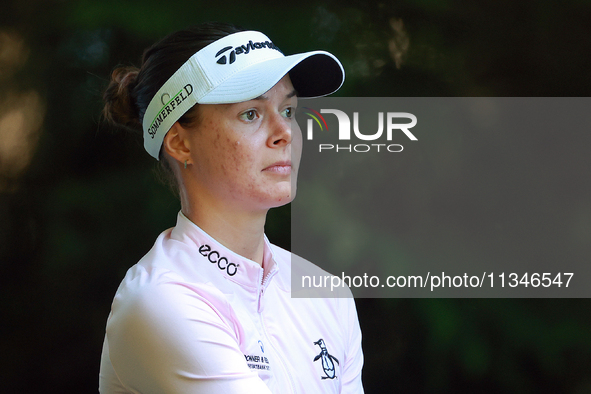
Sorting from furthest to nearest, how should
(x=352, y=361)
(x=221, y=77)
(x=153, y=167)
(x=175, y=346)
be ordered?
(x=153, y=167)
(x=352, y=361)
(x=221, y=77)
(x=175, y=346)

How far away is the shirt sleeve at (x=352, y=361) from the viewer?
1.65 meters

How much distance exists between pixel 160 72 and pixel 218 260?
471mm

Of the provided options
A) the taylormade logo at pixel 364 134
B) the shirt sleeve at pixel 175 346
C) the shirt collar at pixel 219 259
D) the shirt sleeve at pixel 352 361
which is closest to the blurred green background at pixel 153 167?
the taylormade logo at pixel 364 134

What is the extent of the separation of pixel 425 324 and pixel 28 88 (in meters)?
1.56

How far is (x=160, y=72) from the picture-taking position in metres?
1.53

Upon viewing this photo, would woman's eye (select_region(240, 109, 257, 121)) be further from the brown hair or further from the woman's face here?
the brown hair

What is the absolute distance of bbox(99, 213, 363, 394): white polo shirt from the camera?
1.25 metres

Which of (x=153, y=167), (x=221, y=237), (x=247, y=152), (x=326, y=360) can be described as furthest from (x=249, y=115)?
(x=153, y=167)

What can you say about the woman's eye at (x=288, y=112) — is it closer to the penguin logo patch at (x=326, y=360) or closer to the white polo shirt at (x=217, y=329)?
the white polo shirt at (x=217, y=329)

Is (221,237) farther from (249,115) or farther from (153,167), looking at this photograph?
(153,167)

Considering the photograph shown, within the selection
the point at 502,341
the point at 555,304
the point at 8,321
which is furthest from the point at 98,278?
the point at 555,304

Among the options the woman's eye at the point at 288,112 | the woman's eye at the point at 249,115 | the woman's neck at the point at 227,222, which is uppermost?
Answer: the woman's eye at the point at 288,112

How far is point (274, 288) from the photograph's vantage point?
1.62 m

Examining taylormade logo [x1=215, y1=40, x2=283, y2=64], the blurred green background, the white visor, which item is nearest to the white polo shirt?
the white visor
